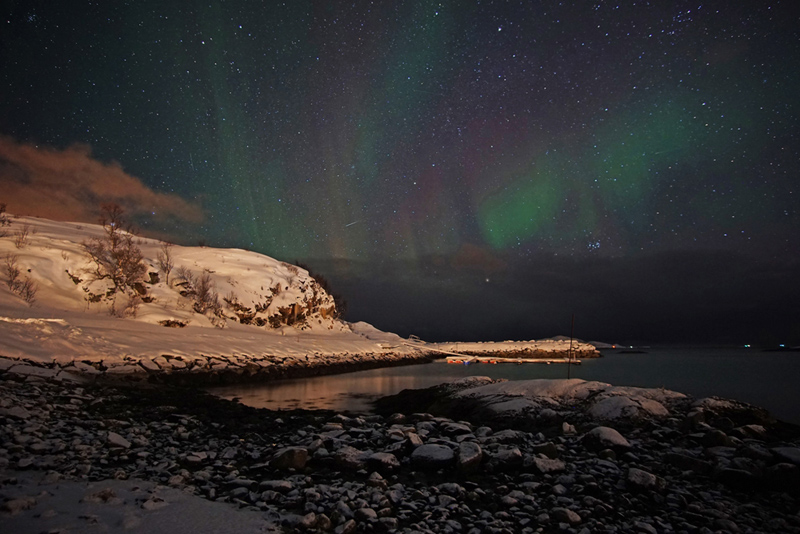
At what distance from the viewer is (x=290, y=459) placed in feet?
20.8

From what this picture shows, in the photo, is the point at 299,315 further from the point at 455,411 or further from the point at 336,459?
the point at 336,459

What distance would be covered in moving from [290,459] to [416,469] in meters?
2.27

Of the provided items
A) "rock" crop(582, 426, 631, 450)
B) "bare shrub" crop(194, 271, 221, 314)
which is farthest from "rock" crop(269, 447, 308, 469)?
"bare shrub" crop(194, 271, 221, 314)

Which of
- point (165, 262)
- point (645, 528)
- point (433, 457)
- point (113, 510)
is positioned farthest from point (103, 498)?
point (165, 262)

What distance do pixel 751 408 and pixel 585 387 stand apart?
4085mm

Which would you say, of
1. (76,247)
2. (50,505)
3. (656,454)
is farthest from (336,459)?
(76,247)

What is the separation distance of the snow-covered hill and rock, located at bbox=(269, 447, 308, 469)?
1443 cm

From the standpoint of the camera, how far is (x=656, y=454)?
7020 mm

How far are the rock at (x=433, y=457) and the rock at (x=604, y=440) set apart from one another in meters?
3.07

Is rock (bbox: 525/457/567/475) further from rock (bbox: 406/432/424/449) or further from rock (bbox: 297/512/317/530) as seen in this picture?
rock (bbox: 297/512/317/530)

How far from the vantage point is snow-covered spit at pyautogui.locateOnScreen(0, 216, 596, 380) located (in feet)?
56.9

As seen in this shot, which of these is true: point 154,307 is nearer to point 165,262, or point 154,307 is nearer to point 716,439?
point 165,262

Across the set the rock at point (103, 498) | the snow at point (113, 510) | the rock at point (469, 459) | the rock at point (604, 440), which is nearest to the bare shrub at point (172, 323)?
the snow at point (113, 510)

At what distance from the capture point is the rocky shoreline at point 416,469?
4.47 m
